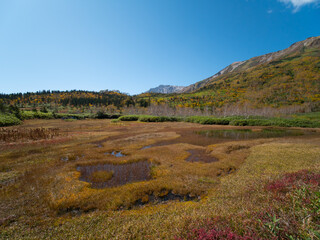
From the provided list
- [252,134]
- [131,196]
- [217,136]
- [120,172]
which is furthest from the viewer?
[252,134]

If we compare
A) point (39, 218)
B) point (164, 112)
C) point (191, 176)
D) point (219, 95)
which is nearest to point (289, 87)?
point (219, 95)

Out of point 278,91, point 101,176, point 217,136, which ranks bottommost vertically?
point 217,136

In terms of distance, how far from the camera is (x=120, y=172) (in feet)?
45.4

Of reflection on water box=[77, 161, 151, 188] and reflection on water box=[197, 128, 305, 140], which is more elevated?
reflection on water box=[77, 161, 151, 188]

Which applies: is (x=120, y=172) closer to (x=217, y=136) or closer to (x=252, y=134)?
(x=217, y=136)

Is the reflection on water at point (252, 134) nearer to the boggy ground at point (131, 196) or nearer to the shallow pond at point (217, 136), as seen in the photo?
the shallow pond at point (217, 136)

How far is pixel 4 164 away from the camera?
50.9 ft

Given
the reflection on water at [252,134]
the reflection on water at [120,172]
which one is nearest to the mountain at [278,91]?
the reflection on water at [252,134]

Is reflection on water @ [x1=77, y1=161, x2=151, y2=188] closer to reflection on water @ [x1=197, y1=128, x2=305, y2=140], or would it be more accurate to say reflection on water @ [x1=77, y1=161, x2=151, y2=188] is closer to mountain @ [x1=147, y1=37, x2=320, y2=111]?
reflection on water @ [x1=197, y1=128, x2=305, y2=140]

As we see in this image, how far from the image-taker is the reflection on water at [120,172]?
38.8 feet

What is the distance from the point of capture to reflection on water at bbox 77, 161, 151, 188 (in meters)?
11.8

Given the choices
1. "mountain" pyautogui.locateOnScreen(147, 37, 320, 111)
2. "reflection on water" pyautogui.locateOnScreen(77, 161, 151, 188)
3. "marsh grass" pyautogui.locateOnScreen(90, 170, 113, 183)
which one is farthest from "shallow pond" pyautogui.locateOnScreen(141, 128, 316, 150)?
"mountain" pyautogui.locateOnScreen(147, 37, 320, 111)

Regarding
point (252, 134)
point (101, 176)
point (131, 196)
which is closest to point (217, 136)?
point (252, 134)

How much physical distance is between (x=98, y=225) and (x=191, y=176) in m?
7.81
